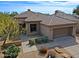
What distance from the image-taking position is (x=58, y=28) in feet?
69.2

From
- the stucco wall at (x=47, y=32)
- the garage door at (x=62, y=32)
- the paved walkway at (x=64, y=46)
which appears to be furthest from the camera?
the garage door at (x=62, y=32)

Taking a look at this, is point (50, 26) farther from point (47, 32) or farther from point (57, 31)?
point (57, 31)

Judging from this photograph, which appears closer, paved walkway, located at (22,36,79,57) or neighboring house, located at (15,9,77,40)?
paved walkway, located at (22,36,79,57)

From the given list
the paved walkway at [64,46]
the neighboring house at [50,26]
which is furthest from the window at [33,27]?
the paved walkway at [64,46]

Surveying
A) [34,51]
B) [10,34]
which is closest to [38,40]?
[34,51]

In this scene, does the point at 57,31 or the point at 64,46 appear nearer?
the point at 64,46

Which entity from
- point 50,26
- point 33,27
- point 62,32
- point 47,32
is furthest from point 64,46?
point 33,27

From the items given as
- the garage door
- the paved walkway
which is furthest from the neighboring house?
the paved walkway

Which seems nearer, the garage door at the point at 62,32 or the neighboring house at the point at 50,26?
the neighboring house at the point at 50,26

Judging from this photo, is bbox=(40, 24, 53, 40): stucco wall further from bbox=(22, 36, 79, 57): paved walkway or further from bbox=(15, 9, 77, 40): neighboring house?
bbox=(22, 36, 79, 57): paved walkway

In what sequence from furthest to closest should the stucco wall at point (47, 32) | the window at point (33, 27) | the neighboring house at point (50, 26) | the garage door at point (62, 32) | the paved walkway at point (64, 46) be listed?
1. the window at point (33, 27)
2. the garage door at point (62, 32)
3. the neighboring house at point (50, 26)
4. the stucco wall at point (47, 32)
5. the paved walkway at point (64, 46)

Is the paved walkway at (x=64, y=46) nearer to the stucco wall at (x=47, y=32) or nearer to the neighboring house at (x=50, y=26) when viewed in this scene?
the stucco wall at (x=47, y=32)

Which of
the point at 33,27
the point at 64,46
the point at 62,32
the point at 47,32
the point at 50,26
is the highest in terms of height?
the point at 50,26

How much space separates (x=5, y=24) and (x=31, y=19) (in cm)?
578
